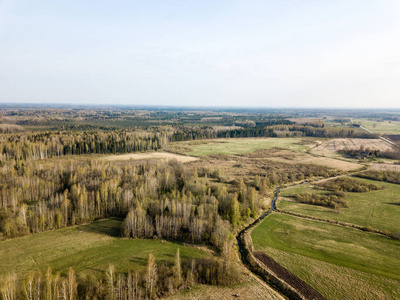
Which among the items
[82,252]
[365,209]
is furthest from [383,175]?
[82,252]

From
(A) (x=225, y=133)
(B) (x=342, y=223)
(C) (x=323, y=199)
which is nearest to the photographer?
(B) (x=342, y=223)

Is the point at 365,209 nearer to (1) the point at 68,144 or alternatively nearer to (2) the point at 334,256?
(2) the point at 334,256

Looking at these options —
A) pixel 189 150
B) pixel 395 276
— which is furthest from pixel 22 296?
pixel 189 150

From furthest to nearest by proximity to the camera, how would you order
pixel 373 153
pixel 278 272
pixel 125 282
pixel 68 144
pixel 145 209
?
1. pixel 373 153
2. pixel 68 144
3. pixel 145 209
4. pixel 278 272
5. pixel 125 282

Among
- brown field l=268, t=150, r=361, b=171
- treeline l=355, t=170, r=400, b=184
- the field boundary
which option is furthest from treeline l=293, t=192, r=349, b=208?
brown field l=268, t=150, r=361, b=171

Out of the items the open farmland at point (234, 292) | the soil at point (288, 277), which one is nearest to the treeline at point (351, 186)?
the soil at point (288, 277)

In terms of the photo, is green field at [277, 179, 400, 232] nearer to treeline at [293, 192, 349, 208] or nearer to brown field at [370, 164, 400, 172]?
treeline at [293, 192, 349, 208]

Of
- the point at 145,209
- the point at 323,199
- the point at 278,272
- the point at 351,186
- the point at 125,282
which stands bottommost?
the point at 278,272
